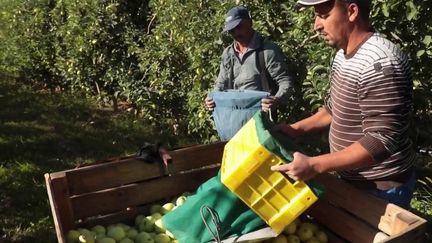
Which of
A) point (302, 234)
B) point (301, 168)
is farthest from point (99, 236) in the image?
point (301, 168)

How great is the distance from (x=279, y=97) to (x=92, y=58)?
460 centimetres

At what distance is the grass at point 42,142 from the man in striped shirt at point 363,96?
2.85 m

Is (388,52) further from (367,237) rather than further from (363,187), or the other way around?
(367,237)

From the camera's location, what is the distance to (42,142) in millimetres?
6625

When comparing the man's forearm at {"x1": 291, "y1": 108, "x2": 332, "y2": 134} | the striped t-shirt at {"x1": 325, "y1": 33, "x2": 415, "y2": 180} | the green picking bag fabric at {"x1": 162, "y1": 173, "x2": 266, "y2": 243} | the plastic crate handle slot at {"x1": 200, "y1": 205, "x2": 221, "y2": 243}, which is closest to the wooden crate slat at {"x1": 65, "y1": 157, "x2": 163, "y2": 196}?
the green picking bag fabric at {"x1": 162, "y1": 173, "x2": 266, "y2": 243}

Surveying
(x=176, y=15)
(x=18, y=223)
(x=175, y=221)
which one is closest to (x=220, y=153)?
(x=175, y=221)

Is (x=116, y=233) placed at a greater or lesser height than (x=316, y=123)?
lesser

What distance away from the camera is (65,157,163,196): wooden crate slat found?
2.65 meters

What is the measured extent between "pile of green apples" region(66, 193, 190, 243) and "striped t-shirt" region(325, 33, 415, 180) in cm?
100

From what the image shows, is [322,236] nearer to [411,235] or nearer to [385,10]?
[411,235]

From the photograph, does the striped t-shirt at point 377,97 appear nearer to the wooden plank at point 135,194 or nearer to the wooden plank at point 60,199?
the wooden plank at point 135,194

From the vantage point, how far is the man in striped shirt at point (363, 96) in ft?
6.66

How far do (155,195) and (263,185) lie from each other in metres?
0.87

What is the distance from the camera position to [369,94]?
2.06 meters
